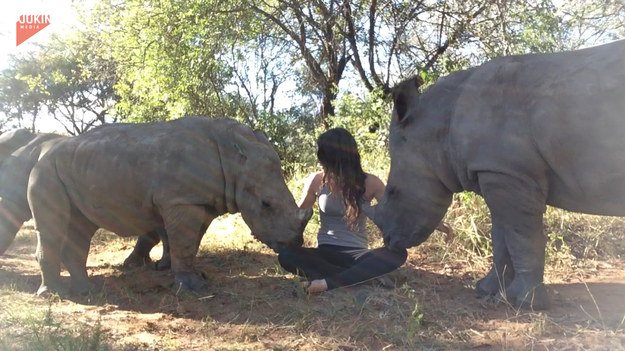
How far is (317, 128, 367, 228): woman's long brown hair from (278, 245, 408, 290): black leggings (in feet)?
1.03

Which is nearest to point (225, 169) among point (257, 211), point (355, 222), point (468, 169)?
point (257, 211)

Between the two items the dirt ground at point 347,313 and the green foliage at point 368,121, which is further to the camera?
the green foliage at point 368,121

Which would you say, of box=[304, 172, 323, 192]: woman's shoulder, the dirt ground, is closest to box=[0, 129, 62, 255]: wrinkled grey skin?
the dirt ground

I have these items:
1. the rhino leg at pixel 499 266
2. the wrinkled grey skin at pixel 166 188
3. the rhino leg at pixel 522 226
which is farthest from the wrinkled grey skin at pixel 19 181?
the rhino leg at pixel 522 226

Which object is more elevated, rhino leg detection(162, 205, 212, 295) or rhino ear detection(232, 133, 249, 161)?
rhino ear detection(232, 133, 249, 161)

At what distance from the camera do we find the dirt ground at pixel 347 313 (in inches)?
130

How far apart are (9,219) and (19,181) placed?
18.4 inches

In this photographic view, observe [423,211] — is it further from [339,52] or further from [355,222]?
[339,52]

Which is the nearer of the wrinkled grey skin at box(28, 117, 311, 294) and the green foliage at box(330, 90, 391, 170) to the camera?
the wrinkled grey skin at box(28, 117, 311, 294)

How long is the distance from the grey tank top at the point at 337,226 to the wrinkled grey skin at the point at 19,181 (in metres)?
1.98

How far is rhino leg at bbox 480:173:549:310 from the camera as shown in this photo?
370cm

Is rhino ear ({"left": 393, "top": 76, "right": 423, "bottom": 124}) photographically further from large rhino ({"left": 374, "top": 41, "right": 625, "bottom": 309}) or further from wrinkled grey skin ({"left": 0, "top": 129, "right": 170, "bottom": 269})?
wrinkled grey skin ({"left": 0, "top": 129, "right": 170, "bottom": 269})

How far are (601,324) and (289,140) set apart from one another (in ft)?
33.7

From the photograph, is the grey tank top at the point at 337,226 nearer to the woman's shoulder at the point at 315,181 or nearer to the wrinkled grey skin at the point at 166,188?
the woman's shoulder at the point at 315,181
